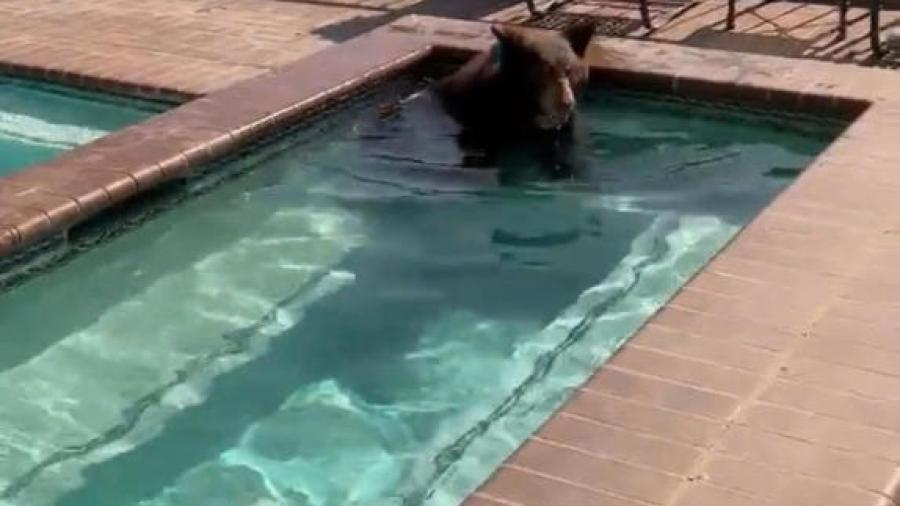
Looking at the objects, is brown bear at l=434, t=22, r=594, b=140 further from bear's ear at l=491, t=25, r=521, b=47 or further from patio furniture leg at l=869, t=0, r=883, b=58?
patio furniture leg at l=869, t=0, r=883, b=58

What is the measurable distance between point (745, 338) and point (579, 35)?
10.5ft

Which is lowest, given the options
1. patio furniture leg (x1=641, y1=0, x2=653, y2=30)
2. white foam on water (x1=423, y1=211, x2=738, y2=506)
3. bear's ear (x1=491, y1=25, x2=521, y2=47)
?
white foam on water (x1=423, y1=211, x2=738, y2=506)

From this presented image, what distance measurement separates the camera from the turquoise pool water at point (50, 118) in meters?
7.10

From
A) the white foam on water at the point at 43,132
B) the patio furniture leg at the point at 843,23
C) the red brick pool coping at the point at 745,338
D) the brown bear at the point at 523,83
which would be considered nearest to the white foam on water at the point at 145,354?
the red brick pool coping at the point at 745,338

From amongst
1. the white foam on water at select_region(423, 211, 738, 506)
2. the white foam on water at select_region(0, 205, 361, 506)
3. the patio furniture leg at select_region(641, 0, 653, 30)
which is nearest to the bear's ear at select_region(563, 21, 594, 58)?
the patio furniture leg at select_region(641, 0, 653, 30)

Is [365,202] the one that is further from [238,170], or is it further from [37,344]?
[37,344]

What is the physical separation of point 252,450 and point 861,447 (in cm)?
184

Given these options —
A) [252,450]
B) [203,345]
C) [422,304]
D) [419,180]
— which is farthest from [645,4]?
[252,450]

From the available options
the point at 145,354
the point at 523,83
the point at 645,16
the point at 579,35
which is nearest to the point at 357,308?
the point at 145,354

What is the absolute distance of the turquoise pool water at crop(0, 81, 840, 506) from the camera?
4.36m

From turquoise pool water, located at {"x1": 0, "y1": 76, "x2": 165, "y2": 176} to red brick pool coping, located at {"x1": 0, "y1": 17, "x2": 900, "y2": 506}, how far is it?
757 millimetres

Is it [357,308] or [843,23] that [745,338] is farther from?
[843,23]

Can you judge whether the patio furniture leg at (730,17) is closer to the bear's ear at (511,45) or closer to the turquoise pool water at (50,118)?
the bear's ear at (511,45)

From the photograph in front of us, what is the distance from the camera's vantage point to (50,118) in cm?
743
